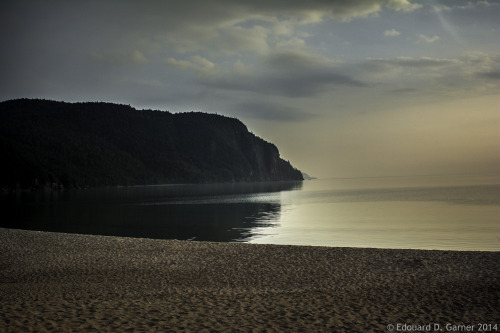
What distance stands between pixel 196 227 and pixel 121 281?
88.0ft

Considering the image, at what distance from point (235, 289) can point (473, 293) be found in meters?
7.62

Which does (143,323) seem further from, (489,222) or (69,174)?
(69,174)

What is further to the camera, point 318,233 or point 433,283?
point 318,233

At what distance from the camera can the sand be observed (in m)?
10.2

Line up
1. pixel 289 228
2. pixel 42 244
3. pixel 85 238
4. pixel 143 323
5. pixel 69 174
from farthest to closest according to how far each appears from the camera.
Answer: pixel 69 174, pixel 289 228, pixel 85 238, pixel 42 244, pixel 143 323

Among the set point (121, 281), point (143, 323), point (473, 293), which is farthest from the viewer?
point (121, 281)

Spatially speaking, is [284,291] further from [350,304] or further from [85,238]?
[85,238]

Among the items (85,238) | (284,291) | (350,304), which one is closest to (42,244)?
(85,238)

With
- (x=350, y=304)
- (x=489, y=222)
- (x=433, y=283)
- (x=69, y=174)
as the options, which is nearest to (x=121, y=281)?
(x=350, y=304)

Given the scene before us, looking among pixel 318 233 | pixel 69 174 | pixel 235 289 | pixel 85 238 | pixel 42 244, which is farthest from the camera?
pixel 69 174

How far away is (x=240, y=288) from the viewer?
14.4 m

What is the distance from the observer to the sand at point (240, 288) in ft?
33.6

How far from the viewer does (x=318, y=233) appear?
37938mm

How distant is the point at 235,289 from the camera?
46.6ft
